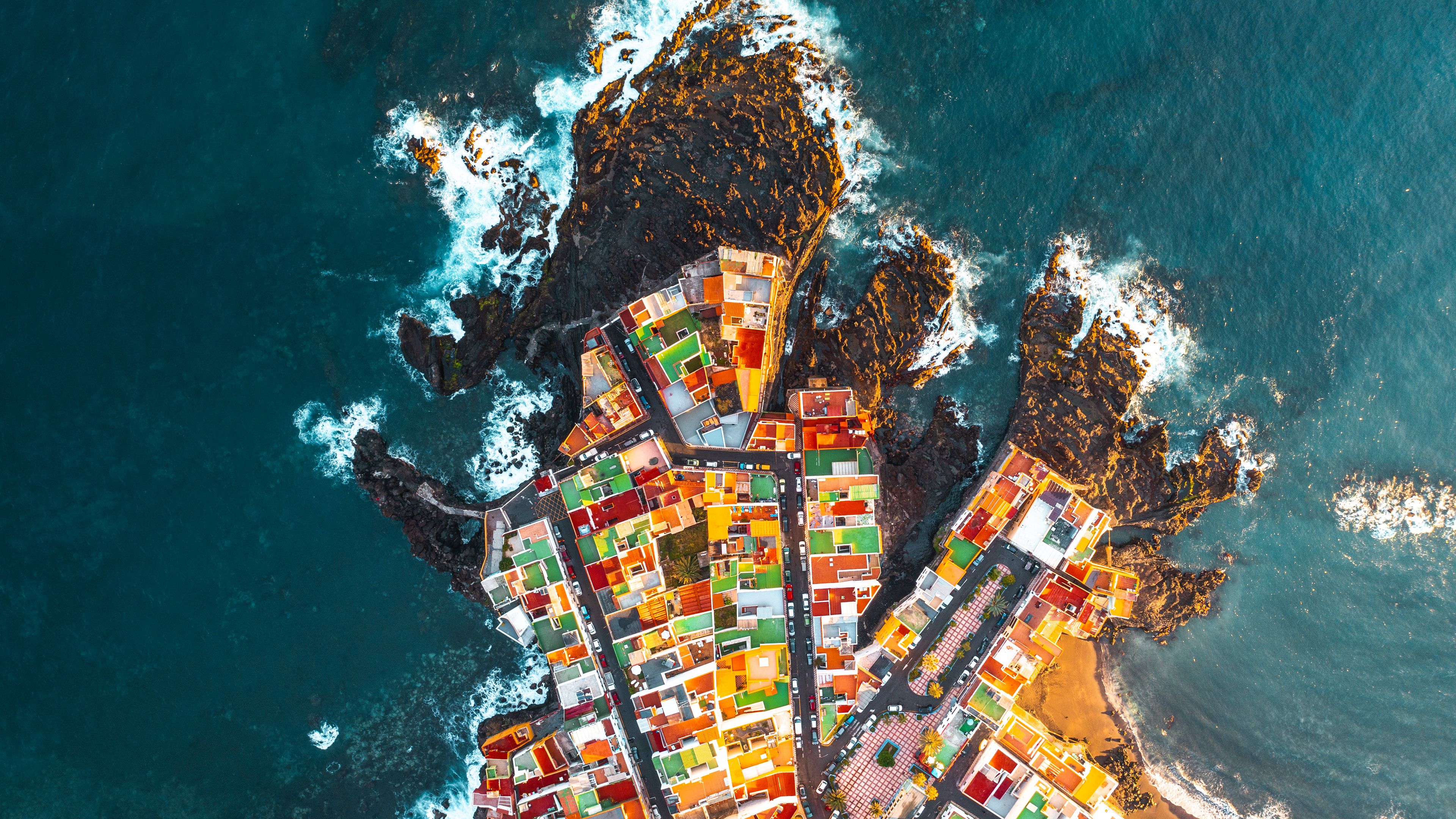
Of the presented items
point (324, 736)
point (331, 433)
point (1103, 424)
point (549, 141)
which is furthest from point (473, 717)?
point (1103, 424)

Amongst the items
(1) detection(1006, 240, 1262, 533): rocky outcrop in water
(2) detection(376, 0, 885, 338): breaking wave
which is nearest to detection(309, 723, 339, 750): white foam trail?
(2) detection(376, 0, 885, 338): breaking wave

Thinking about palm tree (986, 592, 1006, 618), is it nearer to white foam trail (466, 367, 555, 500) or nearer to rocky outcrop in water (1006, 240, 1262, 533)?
rocky outcrop in water (1006, 240, 1262, 533)

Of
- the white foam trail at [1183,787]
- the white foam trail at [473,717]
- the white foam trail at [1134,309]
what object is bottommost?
the white foam trail at [1183,787]

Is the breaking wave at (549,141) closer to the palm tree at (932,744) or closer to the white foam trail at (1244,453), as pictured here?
the white foam trail at (1244,453)

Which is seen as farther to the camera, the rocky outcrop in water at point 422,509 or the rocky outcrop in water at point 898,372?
the rocky outcrop in water at point 898,372

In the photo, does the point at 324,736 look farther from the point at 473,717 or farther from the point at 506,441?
the point at 506,441

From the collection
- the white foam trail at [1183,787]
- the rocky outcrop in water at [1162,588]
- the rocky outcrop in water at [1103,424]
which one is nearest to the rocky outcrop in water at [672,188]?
the rocky outcrop in water at [1103,424]
